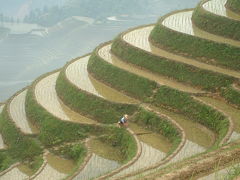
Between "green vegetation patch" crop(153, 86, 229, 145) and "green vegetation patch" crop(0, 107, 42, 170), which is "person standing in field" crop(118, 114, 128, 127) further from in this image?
"green vegetation patch" crop(0, 107, 42, 170)

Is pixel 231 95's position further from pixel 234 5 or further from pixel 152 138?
pixel 234 5

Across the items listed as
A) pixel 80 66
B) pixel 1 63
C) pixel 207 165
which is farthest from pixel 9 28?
pixel 207 165

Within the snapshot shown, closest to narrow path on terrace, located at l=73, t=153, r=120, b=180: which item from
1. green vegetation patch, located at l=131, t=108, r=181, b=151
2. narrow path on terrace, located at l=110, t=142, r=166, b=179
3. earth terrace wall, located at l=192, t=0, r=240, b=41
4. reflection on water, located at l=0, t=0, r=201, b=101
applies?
narrow path on terrace, located at l=110, t=142, r=166, b=179

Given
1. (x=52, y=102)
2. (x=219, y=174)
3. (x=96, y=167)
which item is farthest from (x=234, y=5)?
(x=219, y=174)

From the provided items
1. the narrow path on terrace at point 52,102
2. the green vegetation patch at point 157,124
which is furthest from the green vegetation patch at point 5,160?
the green vegetation patch at point 157,124

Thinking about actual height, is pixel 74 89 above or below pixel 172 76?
below

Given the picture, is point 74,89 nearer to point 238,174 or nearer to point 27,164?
point 27,164
